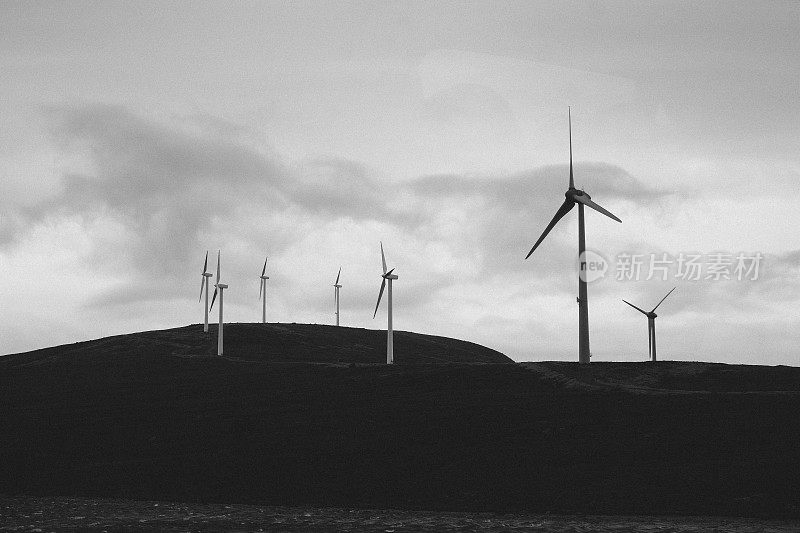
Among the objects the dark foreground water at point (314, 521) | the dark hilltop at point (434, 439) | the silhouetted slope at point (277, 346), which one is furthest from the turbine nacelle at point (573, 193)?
the silhouetted slope at point (277, 346)

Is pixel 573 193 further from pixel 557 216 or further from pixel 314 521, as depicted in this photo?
pixel 314 521

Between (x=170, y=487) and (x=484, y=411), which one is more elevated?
(x=484, y=411)

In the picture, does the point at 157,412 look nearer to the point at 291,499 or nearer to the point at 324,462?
the point at 324,462

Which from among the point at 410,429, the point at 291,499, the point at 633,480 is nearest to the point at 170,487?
the point at 291,499

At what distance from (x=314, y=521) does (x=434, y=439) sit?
22.3m

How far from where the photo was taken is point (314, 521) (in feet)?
142

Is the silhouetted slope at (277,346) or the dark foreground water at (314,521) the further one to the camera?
the silhouetted slope at (277,346)

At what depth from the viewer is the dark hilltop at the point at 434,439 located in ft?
167

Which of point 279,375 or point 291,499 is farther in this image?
point 279,375

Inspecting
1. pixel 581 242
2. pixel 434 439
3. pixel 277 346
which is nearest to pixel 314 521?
pixel 434 439

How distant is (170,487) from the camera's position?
57.5 m

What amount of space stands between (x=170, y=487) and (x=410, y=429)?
19142mm

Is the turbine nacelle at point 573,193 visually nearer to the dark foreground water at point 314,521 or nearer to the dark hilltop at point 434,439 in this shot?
the dark hilltop at point 434,439

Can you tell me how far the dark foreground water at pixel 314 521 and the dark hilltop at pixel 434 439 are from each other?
2.55 meters
